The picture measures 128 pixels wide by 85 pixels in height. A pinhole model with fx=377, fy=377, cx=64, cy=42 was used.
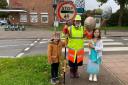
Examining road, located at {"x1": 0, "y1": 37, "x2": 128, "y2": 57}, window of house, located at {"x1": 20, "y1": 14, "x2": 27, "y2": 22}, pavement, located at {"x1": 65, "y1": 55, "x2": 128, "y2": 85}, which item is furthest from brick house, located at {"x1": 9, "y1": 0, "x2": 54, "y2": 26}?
pavement, located at {"x1": 65, "y1": 55, "x2": 128, "y2": 85}

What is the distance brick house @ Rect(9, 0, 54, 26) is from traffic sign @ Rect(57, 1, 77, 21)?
43.3 metres

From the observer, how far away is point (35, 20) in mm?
52469

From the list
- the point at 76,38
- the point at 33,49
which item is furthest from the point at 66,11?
the point at 33,49

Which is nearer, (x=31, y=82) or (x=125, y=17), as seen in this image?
(x=31, y=82)

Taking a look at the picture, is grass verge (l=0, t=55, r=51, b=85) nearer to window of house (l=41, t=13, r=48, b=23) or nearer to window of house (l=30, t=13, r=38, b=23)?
window of house (l=30, t=13, r=38, b=23)

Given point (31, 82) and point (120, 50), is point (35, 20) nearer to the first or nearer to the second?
point (120, 50)

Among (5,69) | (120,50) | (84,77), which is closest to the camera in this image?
(84,77)

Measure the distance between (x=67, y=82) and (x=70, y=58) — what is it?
2.22ft

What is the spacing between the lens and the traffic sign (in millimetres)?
9117

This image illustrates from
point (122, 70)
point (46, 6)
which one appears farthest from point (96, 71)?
point (46, 6)

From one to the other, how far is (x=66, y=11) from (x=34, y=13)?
4375 cm

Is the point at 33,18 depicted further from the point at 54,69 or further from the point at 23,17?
the point at 54,69

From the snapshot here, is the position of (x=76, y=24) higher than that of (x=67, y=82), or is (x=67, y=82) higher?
(x=76, y=24)

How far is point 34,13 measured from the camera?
5262cm
